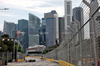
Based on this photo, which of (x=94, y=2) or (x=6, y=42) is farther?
(x=6, y=42)

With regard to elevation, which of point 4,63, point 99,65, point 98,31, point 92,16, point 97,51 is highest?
point 92,16

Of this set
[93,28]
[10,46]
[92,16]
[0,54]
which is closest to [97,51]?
[93,28]

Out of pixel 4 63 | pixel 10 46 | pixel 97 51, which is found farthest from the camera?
pixel 10 46

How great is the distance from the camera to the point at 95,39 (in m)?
5.51

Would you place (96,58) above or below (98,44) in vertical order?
below

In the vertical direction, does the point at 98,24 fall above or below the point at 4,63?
above

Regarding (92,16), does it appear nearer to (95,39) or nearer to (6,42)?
(95,39)

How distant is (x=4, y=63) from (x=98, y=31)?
102 feet

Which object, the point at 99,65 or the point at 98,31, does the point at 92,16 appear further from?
the point at 99,65

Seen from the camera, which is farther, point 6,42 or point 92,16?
point 6,42

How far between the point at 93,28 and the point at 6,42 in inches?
2829

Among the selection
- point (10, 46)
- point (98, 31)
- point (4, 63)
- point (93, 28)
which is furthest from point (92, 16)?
point (10, 46)

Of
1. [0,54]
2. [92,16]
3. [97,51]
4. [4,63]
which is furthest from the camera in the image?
[4,63]

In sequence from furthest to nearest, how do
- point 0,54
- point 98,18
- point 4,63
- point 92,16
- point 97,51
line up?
point 4,63
point 0,54
point 92,16
point 97,51
point 98,18
